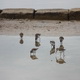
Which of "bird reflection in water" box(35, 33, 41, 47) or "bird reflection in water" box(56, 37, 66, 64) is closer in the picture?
"bird reflection in water" box(56, 37, 66, 64)

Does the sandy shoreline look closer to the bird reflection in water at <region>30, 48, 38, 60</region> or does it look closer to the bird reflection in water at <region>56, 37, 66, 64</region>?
the bird reflection in water at <region>56, 37, 66, 64</region>

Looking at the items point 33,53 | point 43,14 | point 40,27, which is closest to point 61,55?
point 33,53

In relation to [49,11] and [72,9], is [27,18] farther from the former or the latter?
[72,9]

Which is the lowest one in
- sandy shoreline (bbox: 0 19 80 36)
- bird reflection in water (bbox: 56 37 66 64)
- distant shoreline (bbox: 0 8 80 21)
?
bird reflection in water (bbox: 56 37 66 64)

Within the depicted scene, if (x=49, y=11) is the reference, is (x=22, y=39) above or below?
below

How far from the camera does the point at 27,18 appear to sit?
592cm

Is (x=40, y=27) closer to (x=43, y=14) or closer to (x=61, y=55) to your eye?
(x=43, y=14)

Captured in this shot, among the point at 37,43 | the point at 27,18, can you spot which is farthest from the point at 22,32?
the point at 27,18

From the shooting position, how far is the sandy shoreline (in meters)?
4.68

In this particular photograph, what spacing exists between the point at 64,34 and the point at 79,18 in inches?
49.3

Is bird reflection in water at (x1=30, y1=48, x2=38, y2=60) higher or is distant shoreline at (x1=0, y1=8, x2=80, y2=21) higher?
distant shoreline at (x1=0, y1=8, x2=80, y2=21)

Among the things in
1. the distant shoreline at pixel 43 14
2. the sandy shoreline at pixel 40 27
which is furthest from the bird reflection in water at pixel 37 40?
the distant shoreline at pixel 43 14

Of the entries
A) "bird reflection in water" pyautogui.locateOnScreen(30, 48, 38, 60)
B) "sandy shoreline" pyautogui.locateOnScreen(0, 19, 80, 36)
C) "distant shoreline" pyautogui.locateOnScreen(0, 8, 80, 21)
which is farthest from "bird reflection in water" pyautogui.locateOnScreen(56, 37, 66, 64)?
"distant shoreline" pyautogui.locateOnScreen(0, 8, 80, 21)

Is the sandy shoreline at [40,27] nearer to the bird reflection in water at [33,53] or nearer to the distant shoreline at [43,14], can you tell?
the distant shoreline at [43,14]
